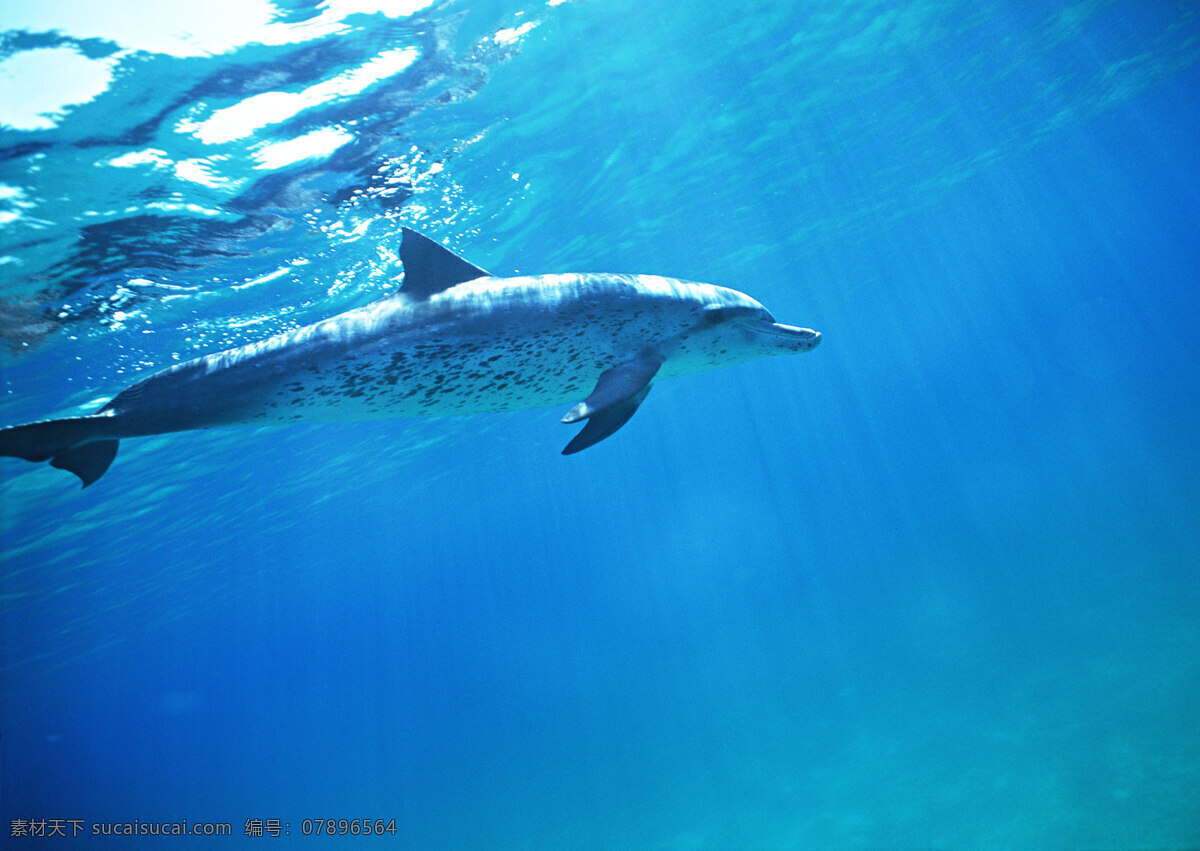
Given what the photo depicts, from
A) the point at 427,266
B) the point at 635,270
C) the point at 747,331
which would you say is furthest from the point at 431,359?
the point at 635,270

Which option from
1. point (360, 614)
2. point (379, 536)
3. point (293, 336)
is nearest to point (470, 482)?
point (379, 536)

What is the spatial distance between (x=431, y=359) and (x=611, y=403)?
139cm

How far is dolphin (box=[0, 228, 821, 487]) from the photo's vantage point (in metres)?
4.26

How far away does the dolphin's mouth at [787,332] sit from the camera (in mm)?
5230

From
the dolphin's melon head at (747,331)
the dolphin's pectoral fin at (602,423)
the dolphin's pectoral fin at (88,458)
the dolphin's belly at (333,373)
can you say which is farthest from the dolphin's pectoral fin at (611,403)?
the dolphin's pectoral fin at (88,458)

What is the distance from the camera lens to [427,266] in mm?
4727

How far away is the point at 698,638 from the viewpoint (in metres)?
44.0

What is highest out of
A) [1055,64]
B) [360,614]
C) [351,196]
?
[1055,64]

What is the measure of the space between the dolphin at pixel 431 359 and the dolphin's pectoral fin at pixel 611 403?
0.04 feet

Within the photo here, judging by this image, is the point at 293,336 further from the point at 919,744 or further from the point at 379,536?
the point at 379,536

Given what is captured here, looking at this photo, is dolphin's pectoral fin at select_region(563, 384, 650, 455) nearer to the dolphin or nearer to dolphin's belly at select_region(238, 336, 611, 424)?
the dolphin

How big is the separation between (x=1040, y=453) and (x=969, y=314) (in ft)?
190

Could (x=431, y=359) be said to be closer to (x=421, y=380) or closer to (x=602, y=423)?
(x=421, y=380)

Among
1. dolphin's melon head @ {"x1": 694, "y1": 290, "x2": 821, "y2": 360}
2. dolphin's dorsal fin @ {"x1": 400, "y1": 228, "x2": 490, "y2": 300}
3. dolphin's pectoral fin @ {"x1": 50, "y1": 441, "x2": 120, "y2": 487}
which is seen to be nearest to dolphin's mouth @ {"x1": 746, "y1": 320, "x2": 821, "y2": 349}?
dolphin's melon head @ {"x1": 694, "y1": 290, "x2": 821, "y2": 360}
